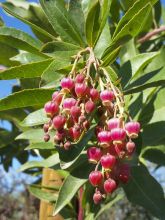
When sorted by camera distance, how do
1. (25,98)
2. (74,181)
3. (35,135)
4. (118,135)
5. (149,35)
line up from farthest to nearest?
(149,35)
(35,135)
(74,181)
(25,98)
(118,135)

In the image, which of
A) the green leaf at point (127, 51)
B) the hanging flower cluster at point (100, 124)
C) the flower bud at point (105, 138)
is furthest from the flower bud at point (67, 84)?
the green leaf at point (127, 51)

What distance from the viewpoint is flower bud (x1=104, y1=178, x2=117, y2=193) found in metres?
0.82

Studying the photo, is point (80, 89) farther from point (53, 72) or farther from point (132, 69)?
point (132, 69)

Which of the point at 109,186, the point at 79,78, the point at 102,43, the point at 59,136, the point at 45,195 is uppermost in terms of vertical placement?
the point at 102,43

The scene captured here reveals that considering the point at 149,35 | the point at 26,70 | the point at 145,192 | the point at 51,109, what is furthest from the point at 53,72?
the point at 149,35

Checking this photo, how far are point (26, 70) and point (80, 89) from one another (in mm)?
210

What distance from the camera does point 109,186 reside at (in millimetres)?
822

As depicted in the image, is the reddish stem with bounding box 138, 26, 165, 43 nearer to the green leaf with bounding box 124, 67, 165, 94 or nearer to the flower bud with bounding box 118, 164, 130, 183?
the green leaf with bounding box 124, 67, 165, 94

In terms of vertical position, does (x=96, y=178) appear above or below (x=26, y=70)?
below

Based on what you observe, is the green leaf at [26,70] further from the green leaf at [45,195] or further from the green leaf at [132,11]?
the green leaf at [45,195]

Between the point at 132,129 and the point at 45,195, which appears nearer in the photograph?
the point at 132,129

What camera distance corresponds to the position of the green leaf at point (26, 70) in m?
0.99

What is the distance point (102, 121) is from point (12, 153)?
1.08 meters

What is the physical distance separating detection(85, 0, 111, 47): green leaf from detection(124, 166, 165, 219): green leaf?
0.36m
